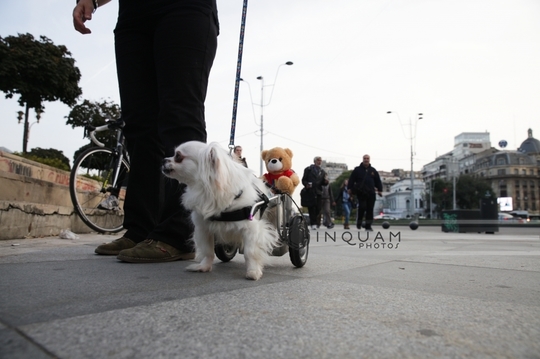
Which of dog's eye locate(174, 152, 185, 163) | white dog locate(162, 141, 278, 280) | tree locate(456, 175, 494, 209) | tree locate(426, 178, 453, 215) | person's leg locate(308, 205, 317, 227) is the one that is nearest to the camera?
white dog locate(162, 141, 278, 280)

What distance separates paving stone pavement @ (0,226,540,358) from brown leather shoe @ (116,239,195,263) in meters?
0.18

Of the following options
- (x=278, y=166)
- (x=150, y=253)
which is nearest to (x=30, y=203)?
(x=150, y=253)

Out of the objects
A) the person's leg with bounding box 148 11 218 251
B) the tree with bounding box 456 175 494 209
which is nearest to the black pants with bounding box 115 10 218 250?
the person's leg with bounding box 148 11 218 251

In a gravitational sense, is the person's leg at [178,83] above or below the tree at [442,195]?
→ below

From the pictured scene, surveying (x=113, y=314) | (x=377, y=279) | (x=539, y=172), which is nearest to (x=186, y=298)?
(x=113, y=314)

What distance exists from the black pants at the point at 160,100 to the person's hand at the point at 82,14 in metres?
0.24

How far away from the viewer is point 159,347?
929mm

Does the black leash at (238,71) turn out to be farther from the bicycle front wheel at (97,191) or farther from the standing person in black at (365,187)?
the standing person in black at (365,187)

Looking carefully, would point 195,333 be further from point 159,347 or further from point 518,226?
point 518,226

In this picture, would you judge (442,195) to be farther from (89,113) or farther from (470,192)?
(89,113)

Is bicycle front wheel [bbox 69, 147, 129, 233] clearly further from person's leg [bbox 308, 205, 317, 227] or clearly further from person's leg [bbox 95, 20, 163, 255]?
person's leg [bbox 308, 205, 317, 227]

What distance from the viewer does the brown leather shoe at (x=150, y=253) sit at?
93.1 inches

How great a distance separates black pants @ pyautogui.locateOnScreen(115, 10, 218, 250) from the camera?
248 cm

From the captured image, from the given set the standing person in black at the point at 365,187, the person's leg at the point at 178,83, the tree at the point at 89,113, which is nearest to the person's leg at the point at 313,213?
the standing person in black at the point at 365,187
